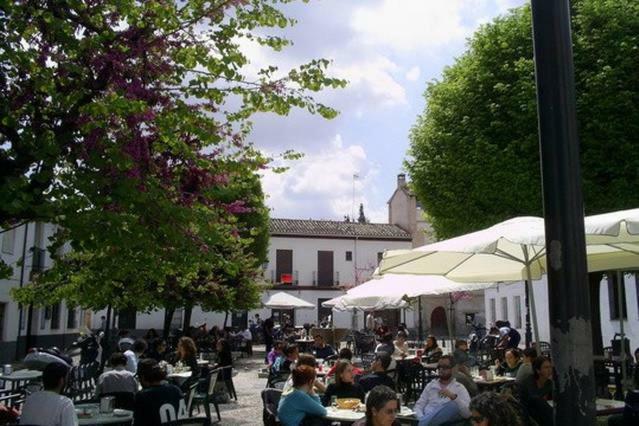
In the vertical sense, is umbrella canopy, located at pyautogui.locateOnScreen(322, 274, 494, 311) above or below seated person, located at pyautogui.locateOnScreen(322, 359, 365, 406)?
above

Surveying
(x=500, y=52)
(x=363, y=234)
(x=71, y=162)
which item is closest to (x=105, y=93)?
(x=71, y=162)

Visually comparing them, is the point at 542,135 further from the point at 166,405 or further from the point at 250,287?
the point at 250,287

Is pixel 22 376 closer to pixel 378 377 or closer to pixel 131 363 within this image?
pixel 131 363

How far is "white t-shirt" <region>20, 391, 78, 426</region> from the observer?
5309mm

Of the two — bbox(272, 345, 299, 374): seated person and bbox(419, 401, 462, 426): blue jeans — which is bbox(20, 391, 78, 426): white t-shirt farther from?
bbox(272, 345, 299, 374): seated person

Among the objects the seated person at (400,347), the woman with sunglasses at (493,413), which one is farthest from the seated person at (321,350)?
the woman with sunglasses at (493,413)

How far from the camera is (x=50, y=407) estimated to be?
533 cm

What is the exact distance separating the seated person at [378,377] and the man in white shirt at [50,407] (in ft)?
12.6


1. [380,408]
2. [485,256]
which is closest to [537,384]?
[380,408]

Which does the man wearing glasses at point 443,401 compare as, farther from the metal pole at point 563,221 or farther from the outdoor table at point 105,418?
the metal pole at point 563,221

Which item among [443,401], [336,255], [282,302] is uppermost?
[336,255]

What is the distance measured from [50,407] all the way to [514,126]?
440 inches

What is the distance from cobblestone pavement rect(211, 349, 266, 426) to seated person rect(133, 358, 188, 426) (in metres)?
4.23

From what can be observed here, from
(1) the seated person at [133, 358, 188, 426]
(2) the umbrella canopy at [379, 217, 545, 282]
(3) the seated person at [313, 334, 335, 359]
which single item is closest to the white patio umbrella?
(2) the umbrella canopy at [379, 217, 545, 282]
